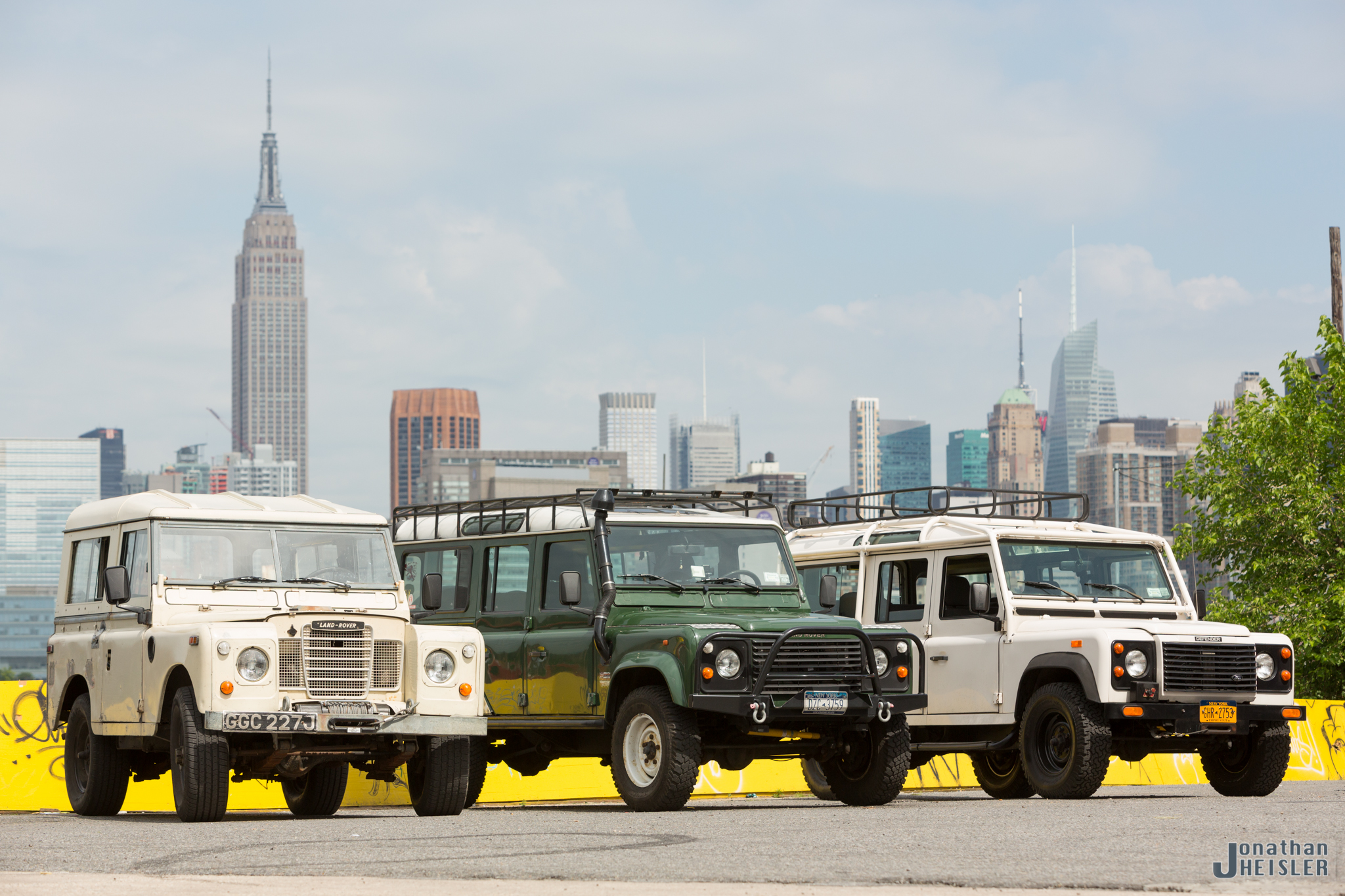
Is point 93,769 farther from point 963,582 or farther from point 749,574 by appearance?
point 963,582

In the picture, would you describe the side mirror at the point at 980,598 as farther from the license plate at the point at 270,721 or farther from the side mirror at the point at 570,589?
the license plate at the point at 270,721

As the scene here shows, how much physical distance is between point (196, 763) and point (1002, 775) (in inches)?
316

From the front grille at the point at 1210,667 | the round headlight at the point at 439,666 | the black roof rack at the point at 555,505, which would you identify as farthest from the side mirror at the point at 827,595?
the round headlight at the point at 439,666

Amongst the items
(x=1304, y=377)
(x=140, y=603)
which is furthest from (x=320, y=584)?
(x=1304, y=377)

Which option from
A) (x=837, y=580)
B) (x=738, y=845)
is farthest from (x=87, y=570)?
(x=837, y=580)

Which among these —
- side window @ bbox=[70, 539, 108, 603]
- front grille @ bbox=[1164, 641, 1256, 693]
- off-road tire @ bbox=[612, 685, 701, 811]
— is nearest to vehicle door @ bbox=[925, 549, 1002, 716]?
front grille @ bbox=[1164, 641, 1256, 693]

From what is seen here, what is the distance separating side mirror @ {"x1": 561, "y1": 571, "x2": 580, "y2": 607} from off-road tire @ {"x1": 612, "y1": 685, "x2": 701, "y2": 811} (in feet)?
3.07

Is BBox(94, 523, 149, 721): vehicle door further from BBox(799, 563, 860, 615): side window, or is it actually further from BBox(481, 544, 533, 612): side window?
BBox(799, 563, 860, 615): side window

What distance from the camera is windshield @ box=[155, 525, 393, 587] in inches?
579

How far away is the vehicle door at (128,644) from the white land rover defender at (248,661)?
0.02 m

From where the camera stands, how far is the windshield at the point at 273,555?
579 inches

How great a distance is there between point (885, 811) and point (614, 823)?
2.52m

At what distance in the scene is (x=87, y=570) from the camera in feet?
51.6

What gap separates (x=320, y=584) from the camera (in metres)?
14.9
